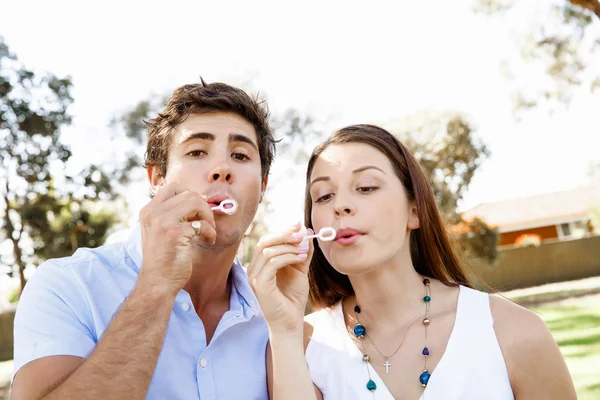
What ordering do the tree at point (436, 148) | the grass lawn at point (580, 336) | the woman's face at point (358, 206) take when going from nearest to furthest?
the woman's face at point (358, 206) → the grass lawn at point (580, 336) → the tree at point (436, 148)

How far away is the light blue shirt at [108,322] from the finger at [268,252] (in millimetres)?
569

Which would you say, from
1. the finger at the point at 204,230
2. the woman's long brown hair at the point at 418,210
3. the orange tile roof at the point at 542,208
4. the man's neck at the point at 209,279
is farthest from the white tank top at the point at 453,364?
the orange tile roof at the point at 542,208

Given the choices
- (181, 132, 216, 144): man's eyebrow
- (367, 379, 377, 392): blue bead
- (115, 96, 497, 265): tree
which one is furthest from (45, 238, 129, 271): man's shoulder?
(115, 96, 497, 265): tree

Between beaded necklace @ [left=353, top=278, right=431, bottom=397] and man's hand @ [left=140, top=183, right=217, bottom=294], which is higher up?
man's hand @ [left=140, top=183, right=217, bottom=294]

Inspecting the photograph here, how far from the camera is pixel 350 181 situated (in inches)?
128

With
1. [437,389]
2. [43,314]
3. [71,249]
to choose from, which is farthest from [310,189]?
[71,249]

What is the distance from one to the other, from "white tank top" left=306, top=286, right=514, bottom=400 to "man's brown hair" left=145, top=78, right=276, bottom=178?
133cm

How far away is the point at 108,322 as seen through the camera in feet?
10.1

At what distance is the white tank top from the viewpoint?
303cm

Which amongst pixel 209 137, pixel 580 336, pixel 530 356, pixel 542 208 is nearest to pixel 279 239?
pixel 209 137

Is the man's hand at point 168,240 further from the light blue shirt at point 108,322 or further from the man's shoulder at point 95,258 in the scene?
the man's shoulder at point 95,258

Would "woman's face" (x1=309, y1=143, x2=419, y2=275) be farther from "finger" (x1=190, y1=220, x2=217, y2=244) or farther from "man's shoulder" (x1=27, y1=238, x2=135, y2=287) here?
"man's shoulder" (x1=27, y1=238, x2=135, y2=287)

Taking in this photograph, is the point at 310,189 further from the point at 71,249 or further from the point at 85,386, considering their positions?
the point at 71,249

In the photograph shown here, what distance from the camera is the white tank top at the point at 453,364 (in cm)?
303
